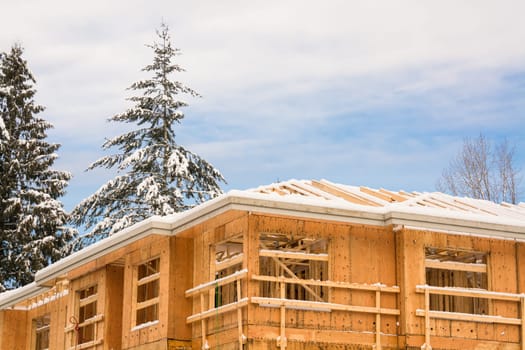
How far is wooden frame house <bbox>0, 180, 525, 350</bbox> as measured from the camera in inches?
913

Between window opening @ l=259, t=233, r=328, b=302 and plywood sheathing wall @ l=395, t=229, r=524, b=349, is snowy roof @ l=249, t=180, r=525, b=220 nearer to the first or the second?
plywood sheathing wall @ l=395, t=229, r=524, b=349

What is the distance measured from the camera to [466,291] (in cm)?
2452

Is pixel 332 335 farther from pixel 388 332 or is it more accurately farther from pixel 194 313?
pixel 194 313

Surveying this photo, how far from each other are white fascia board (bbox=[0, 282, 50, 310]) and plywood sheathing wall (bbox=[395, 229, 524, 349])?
13.1 metres

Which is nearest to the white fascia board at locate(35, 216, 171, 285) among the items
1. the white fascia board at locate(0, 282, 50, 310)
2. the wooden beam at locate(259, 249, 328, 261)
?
the white fascia board at locate(0, 282, 50, 310)

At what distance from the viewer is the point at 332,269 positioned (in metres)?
23.9

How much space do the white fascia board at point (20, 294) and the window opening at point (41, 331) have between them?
1318mm

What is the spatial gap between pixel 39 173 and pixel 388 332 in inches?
1356

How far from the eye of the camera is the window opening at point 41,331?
3642cm

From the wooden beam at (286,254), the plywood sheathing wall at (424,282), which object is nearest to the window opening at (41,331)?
the wooden beam at (286,254)

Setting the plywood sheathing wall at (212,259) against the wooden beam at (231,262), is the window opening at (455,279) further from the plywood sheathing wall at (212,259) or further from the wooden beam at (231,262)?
the plywood sheathing wall at (212,259)

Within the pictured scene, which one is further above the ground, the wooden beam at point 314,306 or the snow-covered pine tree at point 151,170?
the snow-covered pine tree at point 151,170

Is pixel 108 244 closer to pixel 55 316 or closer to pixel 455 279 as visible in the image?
pixel 55 316

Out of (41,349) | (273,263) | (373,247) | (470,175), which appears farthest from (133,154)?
(373,247)
